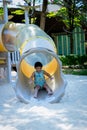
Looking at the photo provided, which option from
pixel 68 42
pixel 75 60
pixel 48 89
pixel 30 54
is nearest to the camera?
pixel 30 54

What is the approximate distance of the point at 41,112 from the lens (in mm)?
6566

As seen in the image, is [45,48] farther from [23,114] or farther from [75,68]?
[75,68]

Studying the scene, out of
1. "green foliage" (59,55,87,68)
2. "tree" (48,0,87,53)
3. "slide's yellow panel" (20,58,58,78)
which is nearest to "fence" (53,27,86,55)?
"tree" (48,0,87,53)

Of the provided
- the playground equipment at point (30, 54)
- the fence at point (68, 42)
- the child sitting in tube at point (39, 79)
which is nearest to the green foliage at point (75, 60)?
the fence at point (68, 42)

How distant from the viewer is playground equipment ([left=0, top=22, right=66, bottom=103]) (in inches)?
306

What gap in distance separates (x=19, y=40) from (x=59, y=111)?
8.67 ft

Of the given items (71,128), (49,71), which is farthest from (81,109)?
(49,71)

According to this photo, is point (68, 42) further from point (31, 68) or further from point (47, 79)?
point (47, 79)

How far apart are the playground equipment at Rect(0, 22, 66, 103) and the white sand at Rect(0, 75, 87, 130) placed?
0.29 metres

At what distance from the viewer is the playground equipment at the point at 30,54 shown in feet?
25.5

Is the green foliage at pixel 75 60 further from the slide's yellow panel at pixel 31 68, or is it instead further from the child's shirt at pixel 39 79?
the child's shirt at pixel 39 79

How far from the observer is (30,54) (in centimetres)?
812

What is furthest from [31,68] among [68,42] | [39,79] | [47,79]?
[68,42]

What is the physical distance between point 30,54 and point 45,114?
6.81ft
